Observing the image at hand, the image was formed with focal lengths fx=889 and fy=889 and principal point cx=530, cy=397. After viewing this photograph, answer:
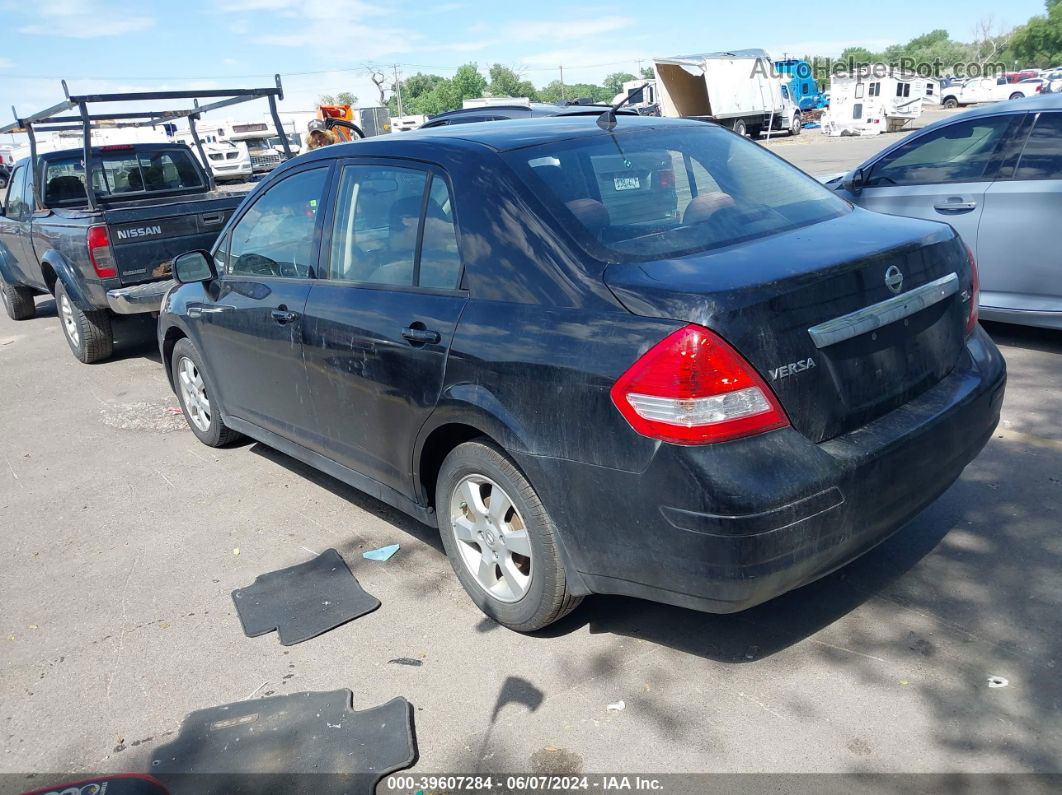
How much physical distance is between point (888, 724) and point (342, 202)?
9.80 feet

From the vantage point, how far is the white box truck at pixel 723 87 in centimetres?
3303

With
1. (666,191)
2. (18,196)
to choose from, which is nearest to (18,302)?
(18,196)

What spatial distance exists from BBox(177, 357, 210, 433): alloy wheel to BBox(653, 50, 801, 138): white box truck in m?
29.1

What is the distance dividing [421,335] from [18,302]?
993cm

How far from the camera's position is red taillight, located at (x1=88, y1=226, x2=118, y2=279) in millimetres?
7484

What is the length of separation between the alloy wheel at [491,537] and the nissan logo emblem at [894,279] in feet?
4.88

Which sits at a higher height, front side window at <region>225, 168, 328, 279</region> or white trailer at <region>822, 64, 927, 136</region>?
front side window at <region>225, 168, 328, 279</region>

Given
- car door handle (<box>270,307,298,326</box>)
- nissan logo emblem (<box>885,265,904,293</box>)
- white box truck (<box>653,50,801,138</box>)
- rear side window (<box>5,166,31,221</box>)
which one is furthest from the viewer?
white box truck (<box>653,50,801,138</box>)

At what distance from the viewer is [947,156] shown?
20.9 feet

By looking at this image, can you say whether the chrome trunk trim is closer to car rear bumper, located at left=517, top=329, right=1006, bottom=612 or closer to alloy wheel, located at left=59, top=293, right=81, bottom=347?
car rear bumper, located at left=517, top=329, right=1006, bottom=612

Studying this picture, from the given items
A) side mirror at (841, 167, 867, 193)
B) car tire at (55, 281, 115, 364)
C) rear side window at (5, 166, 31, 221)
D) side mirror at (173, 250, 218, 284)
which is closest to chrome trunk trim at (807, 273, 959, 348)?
side mirror at (173, 250, 218, 284)

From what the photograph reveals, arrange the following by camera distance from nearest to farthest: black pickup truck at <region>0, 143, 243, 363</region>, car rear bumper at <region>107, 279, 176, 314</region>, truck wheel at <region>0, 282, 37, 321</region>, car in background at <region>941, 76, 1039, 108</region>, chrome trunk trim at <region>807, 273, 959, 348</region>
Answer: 1. chrome trunk trim at <region>807, 273, 959, 348</region>
2. car rear bumper at <region>107, 279, 176, 314</region>
3. black pickup truck at <region>0, 143, 243, 363</region>
4. truck wheel at <region>0, 282, 37, 321</region>
5. car in background at <region>941, 76, 1039, 108</region>

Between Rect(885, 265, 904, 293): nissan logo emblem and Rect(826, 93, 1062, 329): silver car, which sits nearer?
Rect(885, 265, 904, 293): nissan logo emblem

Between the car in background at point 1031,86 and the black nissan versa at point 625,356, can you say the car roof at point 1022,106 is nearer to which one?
the black nissan versa at point 625,356
